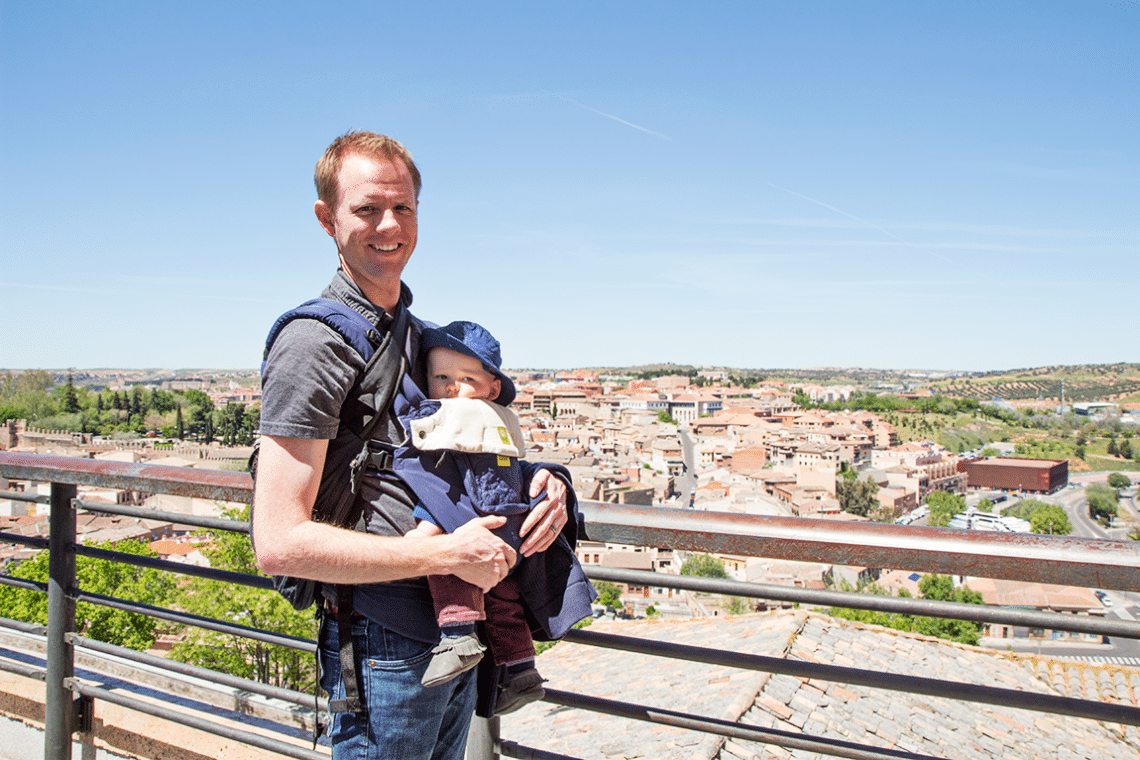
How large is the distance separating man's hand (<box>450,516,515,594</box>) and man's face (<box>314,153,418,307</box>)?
1.13 ft

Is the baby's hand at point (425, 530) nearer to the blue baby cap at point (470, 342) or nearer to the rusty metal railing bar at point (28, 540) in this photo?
the blue baby cap at point (470, 342)

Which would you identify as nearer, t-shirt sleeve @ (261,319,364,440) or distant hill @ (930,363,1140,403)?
t-shirt sleeve @ (261,319,364,440)

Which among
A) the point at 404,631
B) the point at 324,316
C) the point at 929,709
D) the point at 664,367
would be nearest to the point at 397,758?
the point at 404,631

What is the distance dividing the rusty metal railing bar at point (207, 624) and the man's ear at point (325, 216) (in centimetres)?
69

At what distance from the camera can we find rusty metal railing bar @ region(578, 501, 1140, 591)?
98cm

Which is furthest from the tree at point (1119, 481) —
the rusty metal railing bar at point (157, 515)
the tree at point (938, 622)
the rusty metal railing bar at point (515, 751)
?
the rusty metal railing bar at point (157, 515)

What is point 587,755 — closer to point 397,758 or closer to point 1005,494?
point 397,758

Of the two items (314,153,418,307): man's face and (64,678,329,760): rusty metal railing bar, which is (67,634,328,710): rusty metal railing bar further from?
(314,153,418,307): man's face

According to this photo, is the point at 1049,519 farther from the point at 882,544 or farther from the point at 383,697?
the point at 383,697

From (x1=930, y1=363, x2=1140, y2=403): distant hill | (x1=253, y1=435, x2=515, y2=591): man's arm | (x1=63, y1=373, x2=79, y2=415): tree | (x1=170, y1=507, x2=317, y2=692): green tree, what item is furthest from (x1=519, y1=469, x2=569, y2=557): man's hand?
(x1=930, y1=363, x2=1140, y2=403): distant hill

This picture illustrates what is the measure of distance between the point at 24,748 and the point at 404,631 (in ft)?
5.98

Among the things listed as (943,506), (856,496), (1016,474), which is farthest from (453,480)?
(1016,474)

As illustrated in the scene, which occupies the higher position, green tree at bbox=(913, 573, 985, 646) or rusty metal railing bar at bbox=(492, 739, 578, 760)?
rusty metal railing bar at bbox=(492, 739, 578, 760)

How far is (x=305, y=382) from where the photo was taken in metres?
0.86
